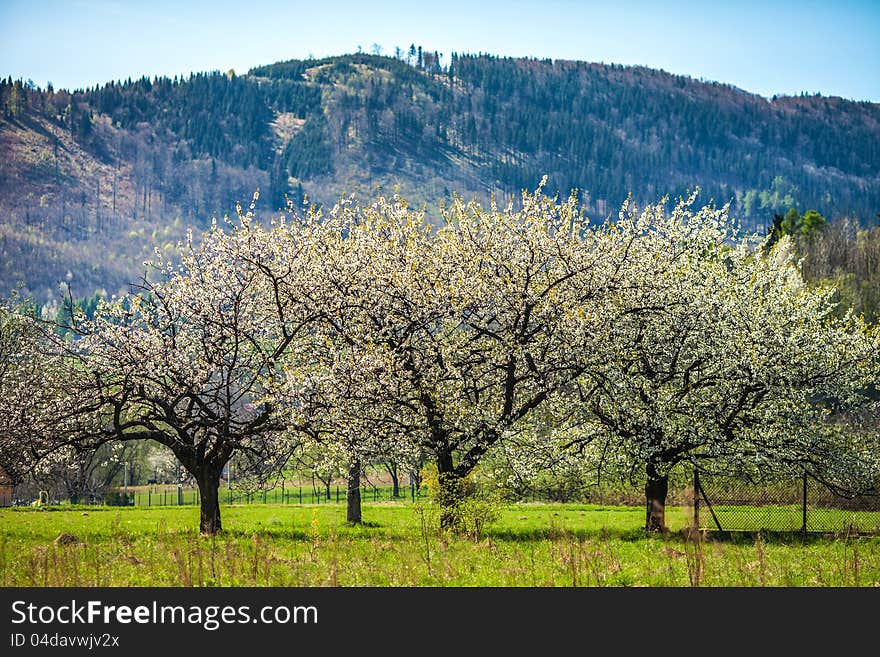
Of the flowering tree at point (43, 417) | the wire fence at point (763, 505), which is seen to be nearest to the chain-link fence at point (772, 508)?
the wire fence at point (763, 505)

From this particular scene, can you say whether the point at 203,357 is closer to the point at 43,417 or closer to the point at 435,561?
the point at 43,417

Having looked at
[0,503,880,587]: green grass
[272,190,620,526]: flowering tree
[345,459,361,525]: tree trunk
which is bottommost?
[345,459,361,525]: tree trunk

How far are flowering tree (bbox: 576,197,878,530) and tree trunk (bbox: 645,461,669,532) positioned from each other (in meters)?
0.03

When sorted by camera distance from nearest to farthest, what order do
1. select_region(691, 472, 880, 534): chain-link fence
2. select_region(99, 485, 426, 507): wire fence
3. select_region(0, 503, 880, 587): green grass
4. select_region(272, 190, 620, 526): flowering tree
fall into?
select_region(0, 503, 880, 587): green grass, select_region(272, 190, 620, 526): flowering tree, select_region(691, 472, 880, 534): chain-link fence, select_region(99, 485, 426, 507): wire fence

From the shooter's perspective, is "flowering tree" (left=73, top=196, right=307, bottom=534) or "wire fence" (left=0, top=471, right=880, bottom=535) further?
"wire fence" (left=0, top=471, right=880, bottom=535)

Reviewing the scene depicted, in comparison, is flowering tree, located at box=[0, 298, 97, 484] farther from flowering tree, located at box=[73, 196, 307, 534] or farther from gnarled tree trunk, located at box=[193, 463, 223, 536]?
gnarled tree trunk, located at box=[193, 463, 223, 536]

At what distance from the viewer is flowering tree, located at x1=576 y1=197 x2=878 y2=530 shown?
81.6 ft

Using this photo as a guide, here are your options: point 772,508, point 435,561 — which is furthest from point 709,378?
point 435,561

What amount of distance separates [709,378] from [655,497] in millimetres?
3972

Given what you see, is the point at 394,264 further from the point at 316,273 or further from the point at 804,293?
the point at 804,293

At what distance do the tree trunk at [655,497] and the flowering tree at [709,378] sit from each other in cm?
3

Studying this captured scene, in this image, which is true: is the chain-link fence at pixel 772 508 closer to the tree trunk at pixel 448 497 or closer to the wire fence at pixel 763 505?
the wire fence at pixel 763 505

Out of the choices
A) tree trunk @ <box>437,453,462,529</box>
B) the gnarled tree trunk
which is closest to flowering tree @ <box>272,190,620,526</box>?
tree trunk @ <box>437,453,462,529</box>
